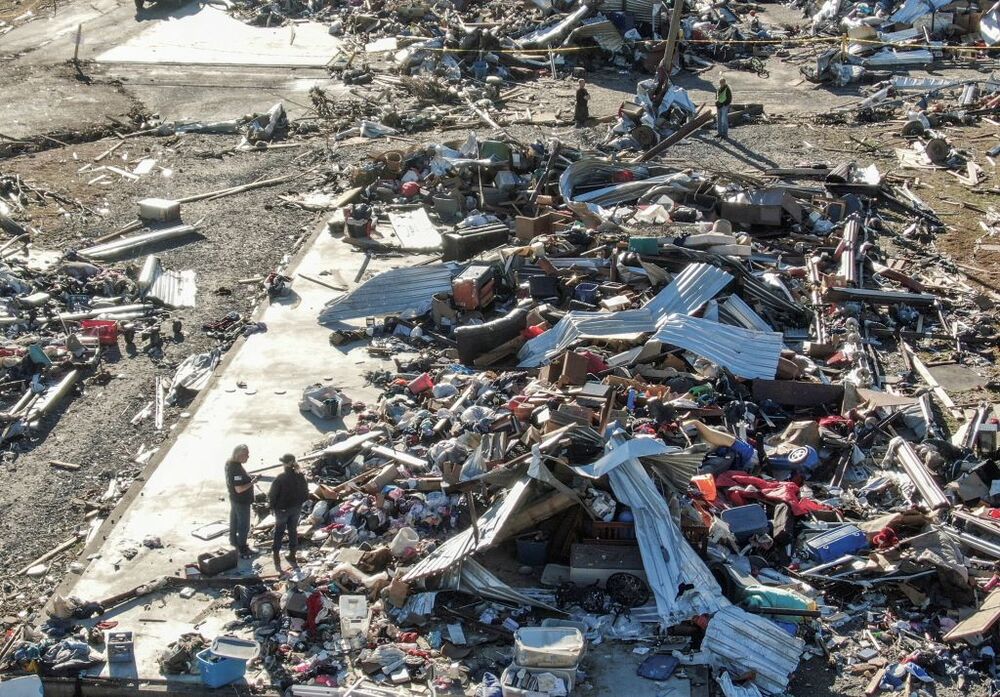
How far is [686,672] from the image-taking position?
30.7 ft

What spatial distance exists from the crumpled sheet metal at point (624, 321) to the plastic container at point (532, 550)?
3806 mm

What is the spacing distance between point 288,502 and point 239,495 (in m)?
0.56

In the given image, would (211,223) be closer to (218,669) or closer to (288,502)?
(288,502)

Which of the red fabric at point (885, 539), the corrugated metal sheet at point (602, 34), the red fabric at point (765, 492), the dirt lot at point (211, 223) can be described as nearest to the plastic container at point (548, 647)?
the dirt lot at point (211, 223)

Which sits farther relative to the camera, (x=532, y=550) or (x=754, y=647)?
(x=532, y=550)

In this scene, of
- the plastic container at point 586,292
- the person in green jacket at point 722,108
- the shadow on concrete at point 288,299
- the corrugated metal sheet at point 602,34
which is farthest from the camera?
the corrugated metal sheet at point 602,34

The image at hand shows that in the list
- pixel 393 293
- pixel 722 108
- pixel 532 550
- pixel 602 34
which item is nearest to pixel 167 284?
pixel 393 293

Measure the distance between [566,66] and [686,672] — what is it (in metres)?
22.6

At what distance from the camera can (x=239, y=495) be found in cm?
1066

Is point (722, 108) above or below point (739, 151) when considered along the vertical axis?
above

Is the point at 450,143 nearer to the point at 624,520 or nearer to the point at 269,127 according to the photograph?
the point at 269,127

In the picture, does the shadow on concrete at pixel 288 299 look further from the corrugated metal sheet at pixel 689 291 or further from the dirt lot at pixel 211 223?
the corrugated metal sheet at pixel 689 291

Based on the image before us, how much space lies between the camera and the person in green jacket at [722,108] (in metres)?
23.5

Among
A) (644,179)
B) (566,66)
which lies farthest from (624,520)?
(566,66)
